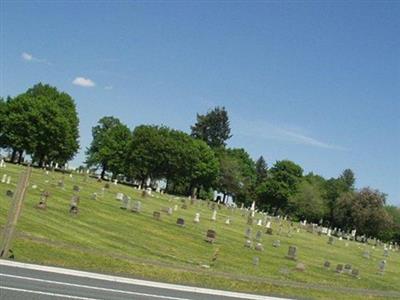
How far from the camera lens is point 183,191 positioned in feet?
400

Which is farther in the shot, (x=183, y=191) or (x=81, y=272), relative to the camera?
(x=183, y=191)

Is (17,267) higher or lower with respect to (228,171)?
lower

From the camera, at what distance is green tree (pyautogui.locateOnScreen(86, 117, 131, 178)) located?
110000 mm

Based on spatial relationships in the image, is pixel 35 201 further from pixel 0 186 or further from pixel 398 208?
pixel 398 208

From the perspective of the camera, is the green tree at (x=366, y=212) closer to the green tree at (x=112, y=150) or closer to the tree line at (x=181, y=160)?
the tree line at (x=181, y=160)

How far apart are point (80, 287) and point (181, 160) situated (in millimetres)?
87841

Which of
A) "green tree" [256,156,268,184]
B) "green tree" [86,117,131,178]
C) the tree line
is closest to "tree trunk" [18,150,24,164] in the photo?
the tree line

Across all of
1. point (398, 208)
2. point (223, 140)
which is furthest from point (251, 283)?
point (398, 208)

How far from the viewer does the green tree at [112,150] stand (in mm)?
110000

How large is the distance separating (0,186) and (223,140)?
10080 cm

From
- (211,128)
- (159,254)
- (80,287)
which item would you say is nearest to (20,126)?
(211,128)

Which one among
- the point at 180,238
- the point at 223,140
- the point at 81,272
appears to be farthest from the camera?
the point at 223,140

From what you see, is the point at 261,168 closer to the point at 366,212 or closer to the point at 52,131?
the point at 366,212

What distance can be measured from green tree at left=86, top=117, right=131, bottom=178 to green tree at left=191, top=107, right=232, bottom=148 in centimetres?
2124
